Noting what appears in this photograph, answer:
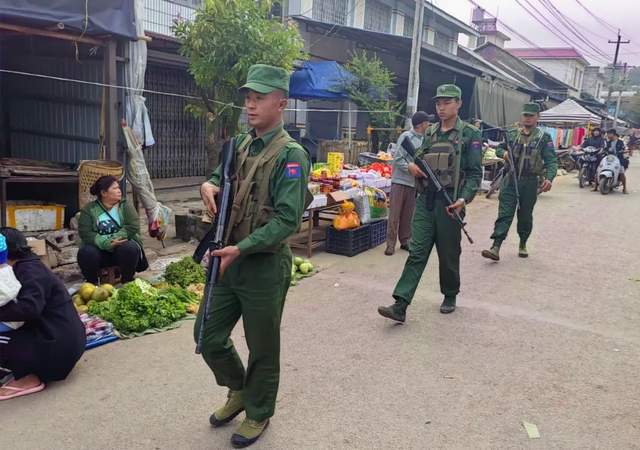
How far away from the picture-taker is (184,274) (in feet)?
18.3

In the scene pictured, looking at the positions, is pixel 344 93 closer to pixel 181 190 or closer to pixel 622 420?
pixel 181 190

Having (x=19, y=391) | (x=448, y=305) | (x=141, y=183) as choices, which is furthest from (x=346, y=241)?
(x=19, y=391)

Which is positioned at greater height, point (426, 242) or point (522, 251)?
point (426, 242)

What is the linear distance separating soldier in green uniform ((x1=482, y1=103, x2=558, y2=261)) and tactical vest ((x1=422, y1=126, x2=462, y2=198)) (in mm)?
2460

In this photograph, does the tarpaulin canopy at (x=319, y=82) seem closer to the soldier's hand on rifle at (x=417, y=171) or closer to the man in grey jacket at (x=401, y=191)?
the man in grey jacket at (x=401, y=191)

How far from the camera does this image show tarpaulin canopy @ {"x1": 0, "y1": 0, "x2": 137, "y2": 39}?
213 inches

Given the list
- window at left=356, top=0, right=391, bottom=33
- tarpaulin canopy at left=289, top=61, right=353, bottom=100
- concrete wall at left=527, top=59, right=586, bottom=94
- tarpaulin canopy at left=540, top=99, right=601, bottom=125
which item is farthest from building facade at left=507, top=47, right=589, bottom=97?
tarpaulin canopy at left=289, top=61, right=353, bottom=100

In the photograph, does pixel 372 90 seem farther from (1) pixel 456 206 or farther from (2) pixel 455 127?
(1) pixel 456 206

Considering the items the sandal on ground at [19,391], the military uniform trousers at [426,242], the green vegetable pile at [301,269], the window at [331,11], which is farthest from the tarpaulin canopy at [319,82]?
the sandal on ground at [19,391]

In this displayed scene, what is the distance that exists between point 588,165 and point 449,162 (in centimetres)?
1287

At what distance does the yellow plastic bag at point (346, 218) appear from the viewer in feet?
23.6

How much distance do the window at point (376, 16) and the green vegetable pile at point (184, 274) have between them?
14.8m

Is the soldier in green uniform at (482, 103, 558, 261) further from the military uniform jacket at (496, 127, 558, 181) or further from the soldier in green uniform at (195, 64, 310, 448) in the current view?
the soldier in green uniform at (195, 64, 310, 448)

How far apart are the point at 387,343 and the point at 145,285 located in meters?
2.14
